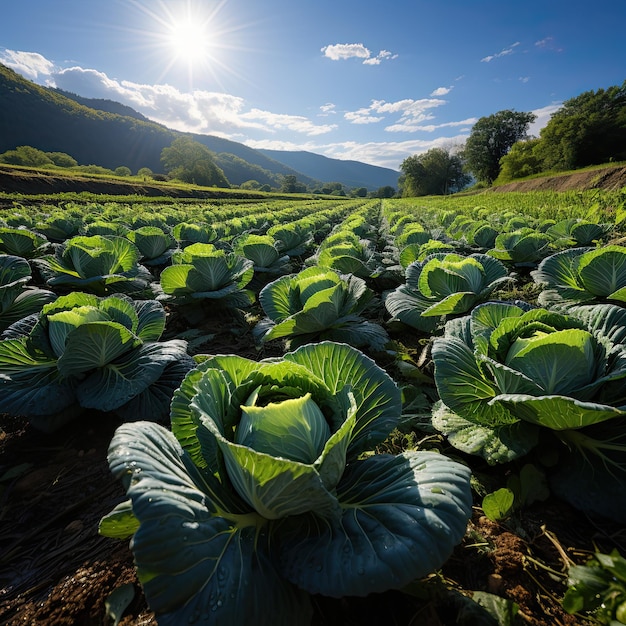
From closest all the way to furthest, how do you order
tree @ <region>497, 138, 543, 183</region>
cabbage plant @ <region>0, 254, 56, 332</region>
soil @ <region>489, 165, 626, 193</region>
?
cabbage plant @ <region>0, 254, 56, 332</region>, soil @ <region>489, 165, 626, 193</region>, tree @ <region>497, 138, 543, 183</region>

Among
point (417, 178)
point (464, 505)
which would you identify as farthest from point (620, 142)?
point (464, 505)

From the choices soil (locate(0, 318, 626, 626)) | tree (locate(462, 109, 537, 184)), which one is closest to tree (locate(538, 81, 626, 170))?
tree (locate(462, 109, 537, 184))

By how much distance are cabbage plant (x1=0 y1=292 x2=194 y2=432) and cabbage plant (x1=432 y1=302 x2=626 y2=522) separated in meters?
1.87

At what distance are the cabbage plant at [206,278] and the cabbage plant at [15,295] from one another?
119 centimetres

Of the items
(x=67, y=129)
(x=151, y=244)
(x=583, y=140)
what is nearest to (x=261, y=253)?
(x=151, y=244)

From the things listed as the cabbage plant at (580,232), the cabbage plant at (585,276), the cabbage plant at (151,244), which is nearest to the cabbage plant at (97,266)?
the cabbage plant at (151,244)

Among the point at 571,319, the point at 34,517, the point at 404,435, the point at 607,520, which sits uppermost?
the point at 571,319

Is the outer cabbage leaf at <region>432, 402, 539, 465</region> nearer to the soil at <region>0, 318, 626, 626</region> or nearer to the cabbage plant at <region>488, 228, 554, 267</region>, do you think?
the soil at <region>0, 318, 626, 626</region>

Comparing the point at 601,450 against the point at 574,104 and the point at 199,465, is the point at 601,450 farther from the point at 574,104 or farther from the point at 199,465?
the point at 574,104

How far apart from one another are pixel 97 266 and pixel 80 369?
2.29m

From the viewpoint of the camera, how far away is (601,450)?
5.42 feet

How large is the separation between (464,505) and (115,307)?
103 inches

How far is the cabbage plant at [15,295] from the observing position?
327 cm

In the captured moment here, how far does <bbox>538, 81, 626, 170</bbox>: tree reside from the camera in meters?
36.4
